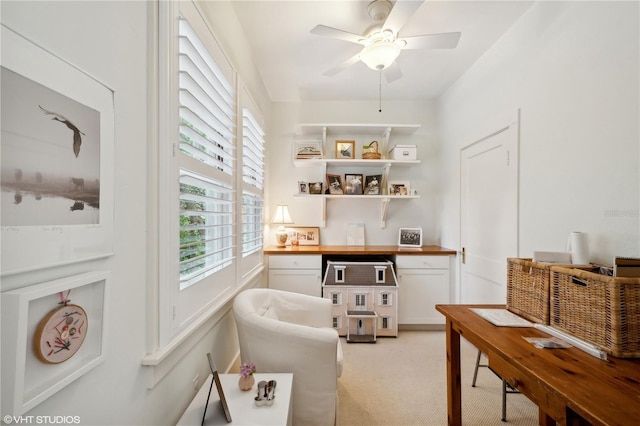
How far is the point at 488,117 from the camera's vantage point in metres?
2.46

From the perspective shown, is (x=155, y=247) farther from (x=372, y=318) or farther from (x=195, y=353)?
(x=372, y=318)

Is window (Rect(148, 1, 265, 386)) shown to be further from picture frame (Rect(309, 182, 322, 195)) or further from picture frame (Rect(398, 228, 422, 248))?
picture frame (Rect(398, 228, 422, 248))

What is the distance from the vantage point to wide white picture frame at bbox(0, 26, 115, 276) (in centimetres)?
56

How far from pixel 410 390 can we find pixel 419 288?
1.20m

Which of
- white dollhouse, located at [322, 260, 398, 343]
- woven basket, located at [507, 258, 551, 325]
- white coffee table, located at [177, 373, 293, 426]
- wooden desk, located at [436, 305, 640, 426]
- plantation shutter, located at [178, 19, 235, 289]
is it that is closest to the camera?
wooden desk, located at [436, 305, 640, 426]

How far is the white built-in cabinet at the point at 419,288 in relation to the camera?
3061mm

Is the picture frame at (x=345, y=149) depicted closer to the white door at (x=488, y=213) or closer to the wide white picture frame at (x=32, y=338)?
the white door at (x=488, y=213)

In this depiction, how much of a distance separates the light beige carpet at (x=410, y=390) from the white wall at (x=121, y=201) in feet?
4.20

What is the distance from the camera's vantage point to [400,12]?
1.56 metres

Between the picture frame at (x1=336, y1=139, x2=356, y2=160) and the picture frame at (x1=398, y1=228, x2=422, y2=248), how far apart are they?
114 cm

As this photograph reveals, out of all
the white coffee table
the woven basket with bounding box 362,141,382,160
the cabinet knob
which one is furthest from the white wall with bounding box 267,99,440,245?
the cabinet knob

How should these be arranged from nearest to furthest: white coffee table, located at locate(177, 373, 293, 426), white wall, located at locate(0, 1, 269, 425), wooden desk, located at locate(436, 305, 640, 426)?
1. white wall, located at locate(0, 1, 269, 425)
2. wooden desk, located at locate(436, 305, 640, 426)
3. white coffee table, located at locate(177, 373, 293, 426)

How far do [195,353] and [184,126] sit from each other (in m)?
1.12

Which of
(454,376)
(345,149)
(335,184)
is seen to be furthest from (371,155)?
(454,376)
